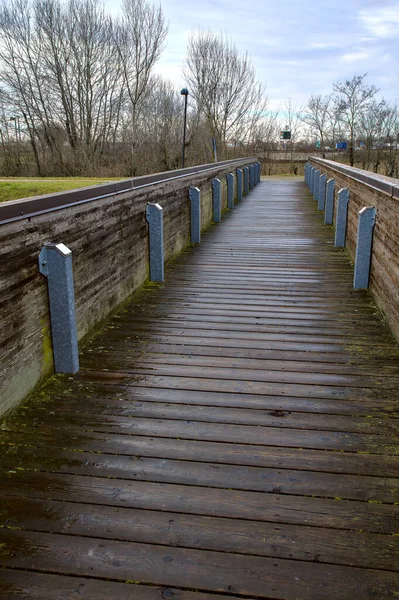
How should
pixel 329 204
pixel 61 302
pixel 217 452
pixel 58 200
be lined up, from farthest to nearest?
pixel 329 204, pixel 58 200, pixel 61 302, pixel 217 452

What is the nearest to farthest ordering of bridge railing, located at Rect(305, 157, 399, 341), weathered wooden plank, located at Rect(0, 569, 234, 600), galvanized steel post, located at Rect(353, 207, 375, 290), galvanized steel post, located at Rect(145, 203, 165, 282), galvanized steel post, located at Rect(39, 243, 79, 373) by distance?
weathered wooden plank, located at Rect(0, 569, 234, 600) < galvanized steel post, located at Rect(39, 243, 79, 373) < bridge railing, located at Rect(305, 157, 399, 341) < galvanized steel post, located at Rect(353, 207, 375, 290) < galvanized steel post, located at Rect(145, 203, 165, 282)

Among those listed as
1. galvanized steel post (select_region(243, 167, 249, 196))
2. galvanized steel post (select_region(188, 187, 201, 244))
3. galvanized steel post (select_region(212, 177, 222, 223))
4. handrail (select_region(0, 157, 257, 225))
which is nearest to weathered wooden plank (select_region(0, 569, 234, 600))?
handrail (select_region(0, 157, 257, 225))

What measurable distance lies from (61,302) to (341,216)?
563cm

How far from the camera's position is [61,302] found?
11.9 ft

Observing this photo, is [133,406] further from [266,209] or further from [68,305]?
[266,209]

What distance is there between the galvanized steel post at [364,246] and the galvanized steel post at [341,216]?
7.07 ft

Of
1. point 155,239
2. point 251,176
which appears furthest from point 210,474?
point 251,176

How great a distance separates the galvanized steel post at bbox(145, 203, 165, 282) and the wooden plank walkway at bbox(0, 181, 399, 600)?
4.57ft

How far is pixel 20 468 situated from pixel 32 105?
3137cm

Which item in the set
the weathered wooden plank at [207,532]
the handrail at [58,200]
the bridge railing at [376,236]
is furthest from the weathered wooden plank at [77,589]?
the bridge railing at [376,236]

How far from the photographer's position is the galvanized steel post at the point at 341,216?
7891mm

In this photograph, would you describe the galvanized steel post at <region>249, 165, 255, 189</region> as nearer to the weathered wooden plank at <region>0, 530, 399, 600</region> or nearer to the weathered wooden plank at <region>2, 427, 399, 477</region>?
A: the weathered wooden plank at <region>2, 427, 399, 477</region>

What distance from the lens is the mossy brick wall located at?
10.4 ft

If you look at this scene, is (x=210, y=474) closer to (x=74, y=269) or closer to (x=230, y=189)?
(x=74, y=269)
